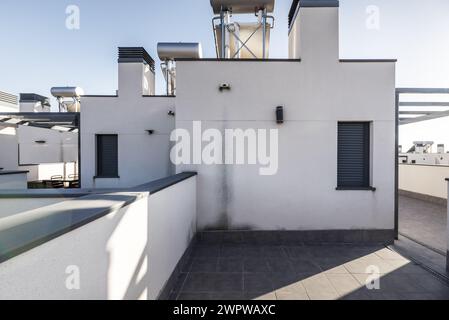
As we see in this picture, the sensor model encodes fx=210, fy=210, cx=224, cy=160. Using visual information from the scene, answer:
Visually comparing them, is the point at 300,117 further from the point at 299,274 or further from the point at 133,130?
the point at 133,130

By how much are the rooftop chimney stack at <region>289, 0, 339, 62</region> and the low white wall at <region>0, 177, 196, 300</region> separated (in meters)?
4.24

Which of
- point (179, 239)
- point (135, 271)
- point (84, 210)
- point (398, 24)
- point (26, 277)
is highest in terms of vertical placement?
point (398, 24)

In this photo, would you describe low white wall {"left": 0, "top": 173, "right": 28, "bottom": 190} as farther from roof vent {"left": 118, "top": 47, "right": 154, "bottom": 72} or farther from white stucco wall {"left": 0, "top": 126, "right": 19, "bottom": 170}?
white stucco wall {"left": 0, "top": 126, "right": 19, "bottom": 170}

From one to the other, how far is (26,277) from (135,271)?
1.12m

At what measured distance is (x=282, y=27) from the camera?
6125 millimetres

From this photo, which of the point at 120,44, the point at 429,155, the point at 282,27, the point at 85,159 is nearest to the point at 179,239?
the point at 85,159

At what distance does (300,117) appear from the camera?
4.70 m

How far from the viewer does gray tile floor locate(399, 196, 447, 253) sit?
4785 millimetres

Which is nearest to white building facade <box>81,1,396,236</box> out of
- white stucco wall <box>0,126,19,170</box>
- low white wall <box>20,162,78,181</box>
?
low white wall <box>20,162,78,181</box>

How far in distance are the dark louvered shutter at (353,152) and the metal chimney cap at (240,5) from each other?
3994 millimetres

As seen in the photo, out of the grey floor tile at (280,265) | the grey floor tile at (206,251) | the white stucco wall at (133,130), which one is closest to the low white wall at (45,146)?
the white stucco wall at (133,130)

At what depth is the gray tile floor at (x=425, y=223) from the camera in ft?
15.7

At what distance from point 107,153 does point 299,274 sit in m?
7.07

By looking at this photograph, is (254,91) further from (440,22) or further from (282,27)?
(440,22)
